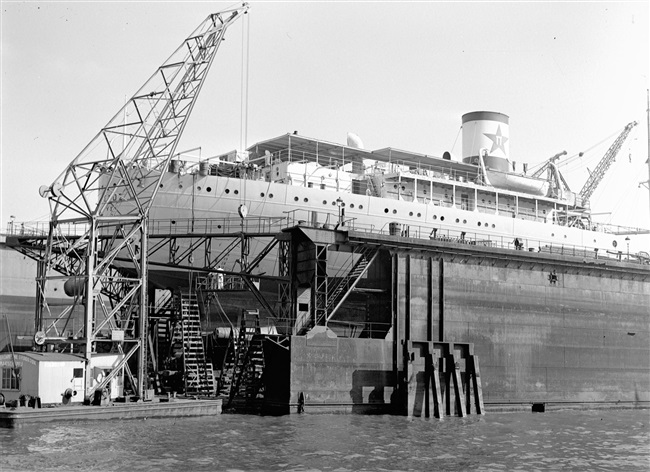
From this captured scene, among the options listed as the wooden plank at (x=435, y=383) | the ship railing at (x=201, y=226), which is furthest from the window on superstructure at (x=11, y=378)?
the wooden plank at (x=435, y=383)

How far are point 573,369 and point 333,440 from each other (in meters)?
17.9

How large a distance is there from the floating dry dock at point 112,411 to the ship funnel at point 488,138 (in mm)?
37325

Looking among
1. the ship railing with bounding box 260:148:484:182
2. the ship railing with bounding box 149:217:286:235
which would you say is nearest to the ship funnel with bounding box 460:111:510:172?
the ship railing with bounding box 260:148:484:182

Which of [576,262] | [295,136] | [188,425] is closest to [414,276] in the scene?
[576,262]

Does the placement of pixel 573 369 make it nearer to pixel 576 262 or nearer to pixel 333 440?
pixel 576 262

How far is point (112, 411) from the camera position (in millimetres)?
28078

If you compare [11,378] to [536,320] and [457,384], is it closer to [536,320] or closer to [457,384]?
[457,384]

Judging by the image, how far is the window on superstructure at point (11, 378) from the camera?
2898cm

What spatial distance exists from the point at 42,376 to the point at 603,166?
54.5 metres

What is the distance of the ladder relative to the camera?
115 ft

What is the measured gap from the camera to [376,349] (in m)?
33.3

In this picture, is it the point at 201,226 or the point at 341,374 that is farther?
the point at 201,226

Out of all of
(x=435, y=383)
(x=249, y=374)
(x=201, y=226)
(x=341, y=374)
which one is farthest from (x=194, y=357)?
(x=435, y=383)

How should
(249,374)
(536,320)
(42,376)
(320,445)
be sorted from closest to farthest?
(320,445), (42,376), (249,374), (536,320)
